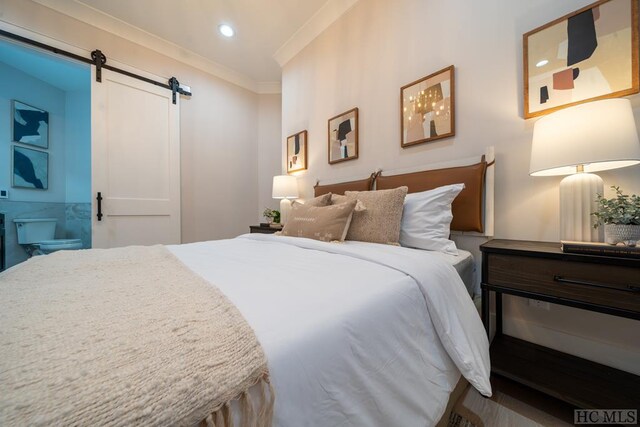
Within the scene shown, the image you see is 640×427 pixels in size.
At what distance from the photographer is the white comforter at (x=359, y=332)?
51 cm

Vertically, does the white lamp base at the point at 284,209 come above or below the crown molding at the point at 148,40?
below

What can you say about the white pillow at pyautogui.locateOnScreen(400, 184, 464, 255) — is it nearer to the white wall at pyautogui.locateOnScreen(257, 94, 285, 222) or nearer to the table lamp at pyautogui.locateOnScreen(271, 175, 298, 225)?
the table lamp at pyautogui.locateOnScreen(271, 175, 298, 225)

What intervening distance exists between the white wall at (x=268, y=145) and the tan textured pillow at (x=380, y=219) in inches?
94.1

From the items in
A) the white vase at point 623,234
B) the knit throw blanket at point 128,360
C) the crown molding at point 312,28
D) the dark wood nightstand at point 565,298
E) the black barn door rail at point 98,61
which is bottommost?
the dark wood nightstand at point 565,298

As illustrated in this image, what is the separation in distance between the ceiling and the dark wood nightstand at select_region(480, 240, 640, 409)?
263cm

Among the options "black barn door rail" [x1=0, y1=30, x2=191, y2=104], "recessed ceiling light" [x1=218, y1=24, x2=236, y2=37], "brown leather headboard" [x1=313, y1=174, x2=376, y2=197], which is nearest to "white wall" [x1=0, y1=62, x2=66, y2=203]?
"black barn door rail" [x1=0, y1=30, x2=191, y2=104]

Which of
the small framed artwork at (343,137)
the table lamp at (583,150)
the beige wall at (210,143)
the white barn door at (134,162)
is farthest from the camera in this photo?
the beige wall at (210,143)

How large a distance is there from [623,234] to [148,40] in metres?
4.23

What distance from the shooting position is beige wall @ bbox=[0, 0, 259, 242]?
281cm

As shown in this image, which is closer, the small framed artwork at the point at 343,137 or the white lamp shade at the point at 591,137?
the white lamp shade at the point at 591,137

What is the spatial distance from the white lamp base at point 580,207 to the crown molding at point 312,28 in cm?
235

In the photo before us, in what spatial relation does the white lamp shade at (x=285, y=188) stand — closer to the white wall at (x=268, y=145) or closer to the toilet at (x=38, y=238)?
the white wall at (x=268, y=145)

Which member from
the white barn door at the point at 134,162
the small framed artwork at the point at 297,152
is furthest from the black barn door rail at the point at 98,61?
the small framed artwork at the point at 297,152

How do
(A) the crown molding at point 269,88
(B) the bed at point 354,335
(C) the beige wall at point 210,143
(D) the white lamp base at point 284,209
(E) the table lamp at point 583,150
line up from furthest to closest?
(A) the crown molding at point 269,88 → (D) the white lamp base at point 284,209 → (C) the beige wall at point 210,143 → (E) the table lamp at point 583,150 → (B) the bed at point 354,335
